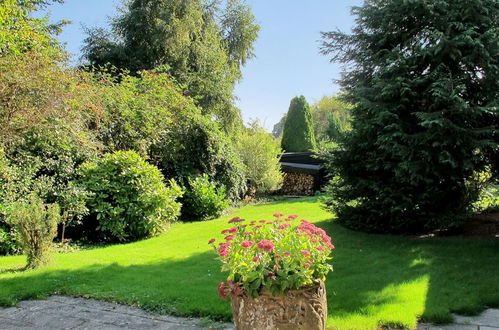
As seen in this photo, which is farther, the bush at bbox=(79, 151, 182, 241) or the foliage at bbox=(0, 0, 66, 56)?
the bush at bbox=(79, 151, 182, 241)

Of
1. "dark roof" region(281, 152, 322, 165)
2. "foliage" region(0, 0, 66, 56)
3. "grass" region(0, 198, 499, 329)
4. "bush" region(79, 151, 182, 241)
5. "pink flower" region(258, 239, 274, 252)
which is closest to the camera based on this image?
"pink flower" region(258, 239, 274, 252)

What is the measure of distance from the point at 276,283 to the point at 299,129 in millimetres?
18903

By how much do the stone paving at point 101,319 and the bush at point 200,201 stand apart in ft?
19.7

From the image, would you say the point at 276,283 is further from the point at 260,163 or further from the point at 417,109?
the point at 260,163

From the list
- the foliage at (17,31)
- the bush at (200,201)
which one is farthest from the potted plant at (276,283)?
the bush at (200,201)

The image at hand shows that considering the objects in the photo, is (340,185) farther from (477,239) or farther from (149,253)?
(149,253)

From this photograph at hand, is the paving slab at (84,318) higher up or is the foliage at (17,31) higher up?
the foliage at (17,31)

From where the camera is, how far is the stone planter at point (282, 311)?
2.54 meters

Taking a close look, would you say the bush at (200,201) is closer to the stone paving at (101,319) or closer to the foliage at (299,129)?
the stone paving at (101,319)

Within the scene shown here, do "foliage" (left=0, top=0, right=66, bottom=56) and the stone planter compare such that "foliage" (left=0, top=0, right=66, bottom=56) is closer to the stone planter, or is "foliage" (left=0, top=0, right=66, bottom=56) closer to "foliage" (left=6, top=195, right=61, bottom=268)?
"foliage" (left=6, top=195, right=61, bottom=268)

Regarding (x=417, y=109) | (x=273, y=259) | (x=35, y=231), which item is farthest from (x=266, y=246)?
(x=417, y=109)

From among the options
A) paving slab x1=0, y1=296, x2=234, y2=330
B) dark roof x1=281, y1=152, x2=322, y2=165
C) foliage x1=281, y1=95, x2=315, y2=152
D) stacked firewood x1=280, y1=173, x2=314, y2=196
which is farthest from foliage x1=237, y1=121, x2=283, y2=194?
paving slab x1=0, y1=296, x2=234, y2=330

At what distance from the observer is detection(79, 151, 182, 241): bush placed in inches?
281

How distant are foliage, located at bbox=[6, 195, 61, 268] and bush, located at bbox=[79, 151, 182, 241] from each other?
1723 mm
